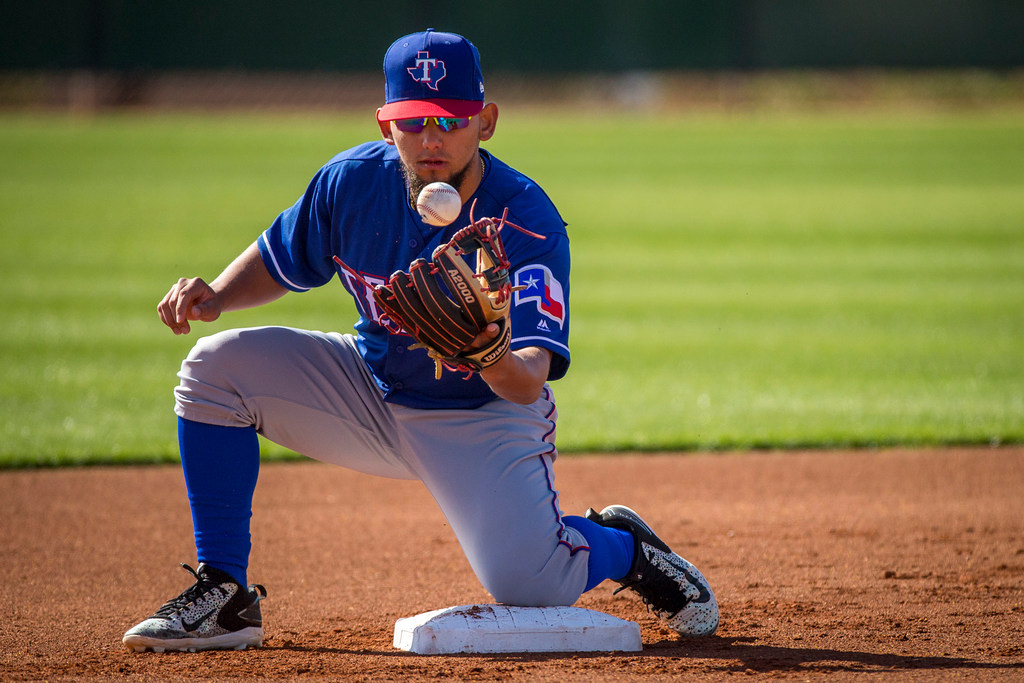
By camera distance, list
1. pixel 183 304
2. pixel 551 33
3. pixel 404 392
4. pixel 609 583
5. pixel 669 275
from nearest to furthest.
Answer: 1. pixel 183 304
2. pixel 404 392
3. pixel 609 583
4. pixel 669 275
5. pixel 551 33

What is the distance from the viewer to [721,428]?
602cm

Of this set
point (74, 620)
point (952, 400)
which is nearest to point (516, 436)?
point (74, 620)

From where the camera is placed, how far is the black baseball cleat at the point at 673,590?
3.13 metres

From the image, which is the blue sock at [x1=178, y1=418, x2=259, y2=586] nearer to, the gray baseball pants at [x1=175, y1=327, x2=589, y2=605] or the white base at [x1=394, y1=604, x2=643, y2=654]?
the gray baseball pants at [x1=175, y1=327, x2=589, y2=605]

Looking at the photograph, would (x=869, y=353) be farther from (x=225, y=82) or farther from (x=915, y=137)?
(x=225, y=82)

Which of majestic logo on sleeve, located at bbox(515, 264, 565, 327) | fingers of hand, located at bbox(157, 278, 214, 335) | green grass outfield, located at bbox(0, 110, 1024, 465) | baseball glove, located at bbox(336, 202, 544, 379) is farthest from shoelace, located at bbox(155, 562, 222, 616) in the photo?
green grass outfield, located at bbox(0, 110, 1024, 465)

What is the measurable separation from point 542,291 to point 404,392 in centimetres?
59

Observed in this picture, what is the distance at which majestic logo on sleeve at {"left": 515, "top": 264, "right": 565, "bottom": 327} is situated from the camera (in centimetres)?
284

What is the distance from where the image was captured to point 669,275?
38.8 ft

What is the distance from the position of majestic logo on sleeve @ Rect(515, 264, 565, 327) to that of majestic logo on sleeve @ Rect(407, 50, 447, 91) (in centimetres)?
56

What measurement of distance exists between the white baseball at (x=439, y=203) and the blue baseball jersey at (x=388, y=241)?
245 mm

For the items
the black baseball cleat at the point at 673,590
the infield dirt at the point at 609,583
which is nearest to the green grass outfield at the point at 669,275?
the infield dirt at the point at 609,583

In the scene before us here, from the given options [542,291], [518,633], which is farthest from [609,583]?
[542,291]

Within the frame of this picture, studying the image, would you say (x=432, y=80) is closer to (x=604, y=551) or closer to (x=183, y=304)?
(x=183, y=304)
